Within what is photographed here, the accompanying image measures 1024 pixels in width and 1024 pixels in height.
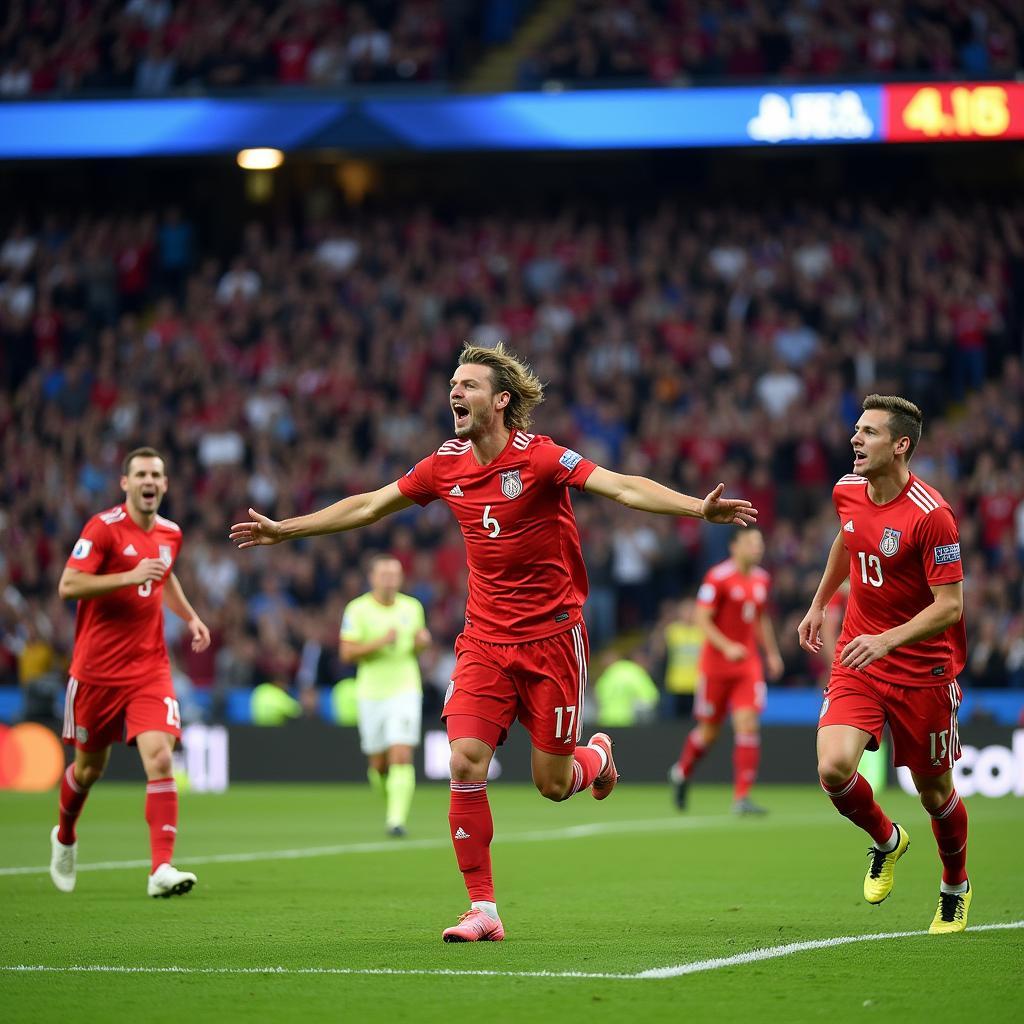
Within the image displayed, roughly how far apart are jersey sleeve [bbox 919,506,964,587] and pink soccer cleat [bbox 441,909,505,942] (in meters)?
2.50

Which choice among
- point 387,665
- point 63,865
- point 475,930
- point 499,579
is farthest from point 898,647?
point 387,665

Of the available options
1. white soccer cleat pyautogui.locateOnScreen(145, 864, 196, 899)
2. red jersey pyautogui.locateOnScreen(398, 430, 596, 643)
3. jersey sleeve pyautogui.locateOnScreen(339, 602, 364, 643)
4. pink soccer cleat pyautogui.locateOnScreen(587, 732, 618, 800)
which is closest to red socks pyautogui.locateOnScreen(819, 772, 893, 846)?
pink soccer cleat pyautogui.locateOnScreen(587, 732, 618, 800)

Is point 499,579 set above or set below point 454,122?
below

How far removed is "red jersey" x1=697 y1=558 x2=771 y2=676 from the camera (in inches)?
698

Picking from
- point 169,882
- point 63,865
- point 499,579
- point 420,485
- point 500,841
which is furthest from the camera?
point 500,841

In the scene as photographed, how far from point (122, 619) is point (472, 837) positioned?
3.33 m

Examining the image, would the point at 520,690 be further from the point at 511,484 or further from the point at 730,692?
the point at 730,692

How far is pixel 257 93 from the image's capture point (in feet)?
92.7

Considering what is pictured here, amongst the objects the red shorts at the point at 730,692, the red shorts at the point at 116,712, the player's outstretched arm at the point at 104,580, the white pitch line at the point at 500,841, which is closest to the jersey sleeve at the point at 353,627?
the white pitch line at the point at 500,841

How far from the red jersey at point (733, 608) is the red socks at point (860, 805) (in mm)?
8628

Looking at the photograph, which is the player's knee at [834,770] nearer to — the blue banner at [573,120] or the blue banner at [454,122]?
the blue banner at [454,122]

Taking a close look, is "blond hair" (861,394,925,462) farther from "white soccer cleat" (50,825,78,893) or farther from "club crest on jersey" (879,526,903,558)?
"white soccer cleat" (50,825,78,893)

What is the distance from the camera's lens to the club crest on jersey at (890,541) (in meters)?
8.56

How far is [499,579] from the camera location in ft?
28.7
